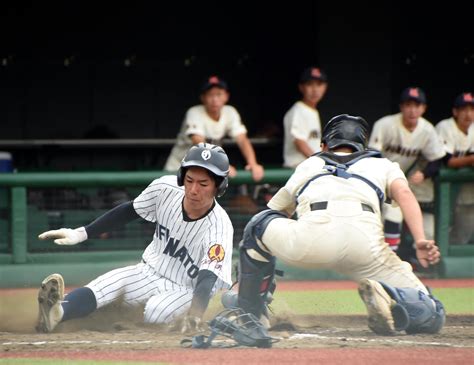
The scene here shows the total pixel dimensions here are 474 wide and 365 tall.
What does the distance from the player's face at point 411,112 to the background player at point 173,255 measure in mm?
2819

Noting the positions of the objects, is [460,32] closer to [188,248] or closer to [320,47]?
[320,47]

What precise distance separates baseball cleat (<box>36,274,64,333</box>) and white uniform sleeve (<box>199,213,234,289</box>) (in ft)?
2.26

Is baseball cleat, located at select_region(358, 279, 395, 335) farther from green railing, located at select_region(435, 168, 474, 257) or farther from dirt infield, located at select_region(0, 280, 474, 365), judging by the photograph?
green railing, located at select_region(435, 168, 474, 257)

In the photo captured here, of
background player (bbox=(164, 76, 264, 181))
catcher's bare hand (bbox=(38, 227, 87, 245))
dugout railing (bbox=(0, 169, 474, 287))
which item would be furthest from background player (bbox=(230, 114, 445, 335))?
background player (bbox=(164, 76, 264, 181))

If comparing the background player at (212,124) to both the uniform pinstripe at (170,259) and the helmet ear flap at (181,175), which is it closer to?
the uniform pinstripe at (170,259)

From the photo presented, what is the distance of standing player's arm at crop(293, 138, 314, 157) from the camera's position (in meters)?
8.11

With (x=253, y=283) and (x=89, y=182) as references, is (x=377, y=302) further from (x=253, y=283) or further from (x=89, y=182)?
(x=89, y=182)

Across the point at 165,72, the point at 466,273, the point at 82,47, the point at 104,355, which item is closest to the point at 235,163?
the point at 165,72

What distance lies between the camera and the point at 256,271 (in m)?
5.36

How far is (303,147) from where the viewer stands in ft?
26.6

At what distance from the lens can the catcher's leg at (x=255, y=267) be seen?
534cm

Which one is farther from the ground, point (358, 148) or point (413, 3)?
point (413, 3)

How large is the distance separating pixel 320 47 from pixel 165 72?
66.9 inches

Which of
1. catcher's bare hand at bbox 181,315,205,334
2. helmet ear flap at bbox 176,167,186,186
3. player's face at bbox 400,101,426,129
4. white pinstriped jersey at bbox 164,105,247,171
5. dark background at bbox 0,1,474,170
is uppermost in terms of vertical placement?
dark background at bbox 0,1,474,170
